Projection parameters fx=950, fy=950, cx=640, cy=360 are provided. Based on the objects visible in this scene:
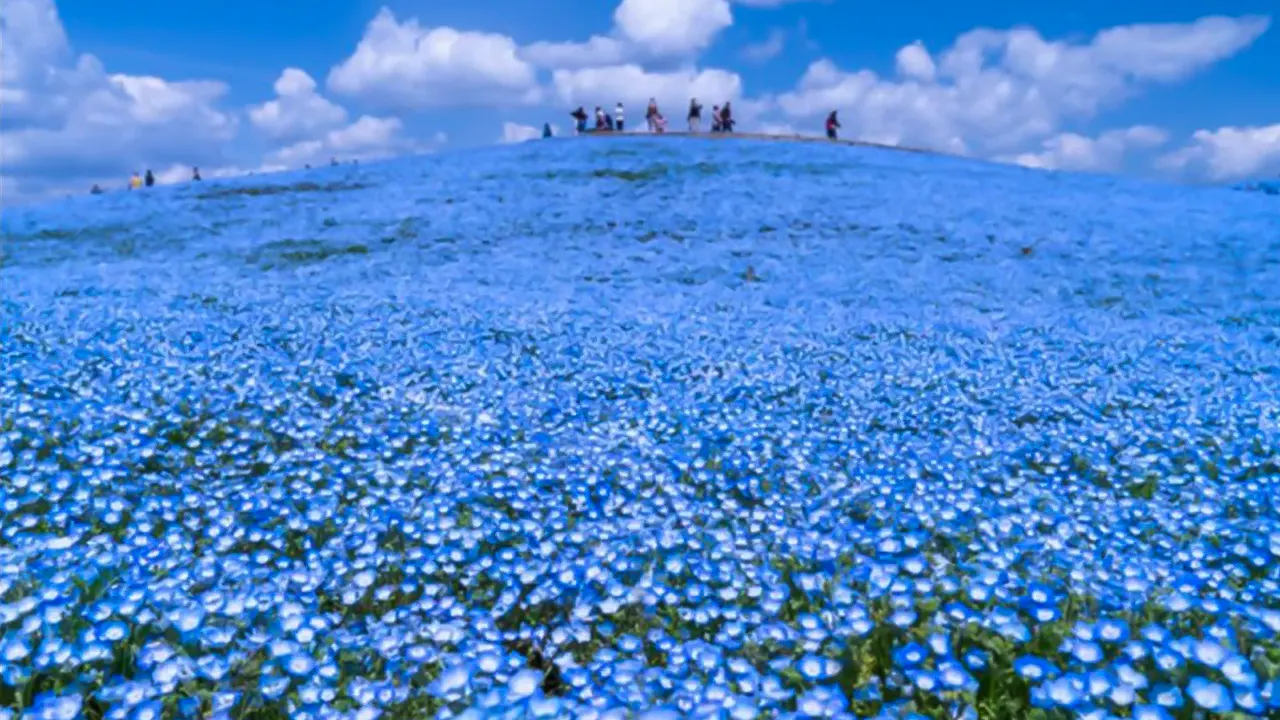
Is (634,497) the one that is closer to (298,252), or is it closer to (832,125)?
(298,252)

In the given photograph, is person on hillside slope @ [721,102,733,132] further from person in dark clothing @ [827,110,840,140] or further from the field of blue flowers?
the field of blue flowers

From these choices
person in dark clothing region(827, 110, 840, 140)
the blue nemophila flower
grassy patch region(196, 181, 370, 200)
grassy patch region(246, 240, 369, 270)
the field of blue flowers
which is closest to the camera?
the blue nemophila flower

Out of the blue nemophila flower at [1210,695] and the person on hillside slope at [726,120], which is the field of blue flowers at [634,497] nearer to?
the blue nemophila flower at [1210,695]

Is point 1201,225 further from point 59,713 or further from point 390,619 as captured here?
point 59,713

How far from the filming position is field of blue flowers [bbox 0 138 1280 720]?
3420 mm

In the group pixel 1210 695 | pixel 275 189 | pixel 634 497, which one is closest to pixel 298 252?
pixel 275 189

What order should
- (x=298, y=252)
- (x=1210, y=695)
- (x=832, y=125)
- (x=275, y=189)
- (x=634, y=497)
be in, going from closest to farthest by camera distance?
(x=1210, y=695) → (x=634, y=497) → (x=298, y=252) → (x=275, y=189) → (x=832, y=125)

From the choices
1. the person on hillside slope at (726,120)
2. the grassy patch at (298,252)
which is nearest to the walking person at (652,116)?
the person on hillside slope at (726,120)

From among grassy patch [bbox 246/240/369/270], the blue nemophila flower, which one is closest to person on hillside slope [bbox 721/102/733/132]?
grassy patch [bbox 246/240/369/270]

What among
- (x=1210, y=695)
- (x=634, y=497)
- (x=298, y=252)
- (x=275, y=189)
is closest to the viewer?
(x=1210, y=695)

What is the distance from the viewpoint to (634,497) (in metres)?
5.66

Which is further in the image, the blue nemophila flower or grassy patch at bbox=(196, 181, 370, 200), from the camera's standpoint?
grassy patch at bbox=(196, 181, 370, 200)

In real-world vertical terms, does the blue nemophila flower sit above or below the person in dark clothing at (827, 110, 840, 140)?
below

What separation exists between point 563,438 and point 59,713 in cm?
404
